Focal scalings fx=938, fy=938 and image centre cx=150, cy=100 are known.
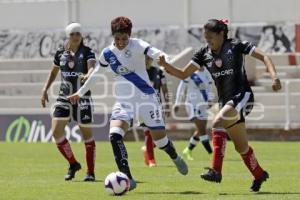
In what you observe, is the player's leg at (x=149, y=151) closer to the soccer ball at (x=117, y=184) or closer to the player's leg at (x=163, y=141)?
the player's leg at (x=163, y=141)

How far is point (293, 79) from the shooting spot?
30875mm

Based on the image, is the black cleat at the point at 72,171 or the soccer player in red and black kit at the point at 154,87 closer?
the black cleat at the point at 72,171

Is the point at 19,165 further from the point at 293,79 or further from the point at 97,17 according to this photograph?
the point at 97,17

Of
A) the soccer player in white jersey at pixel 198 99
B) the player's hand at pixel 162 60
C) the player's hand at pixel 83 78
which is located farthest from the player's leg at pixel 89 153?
the soccer player in white jersey at pixel 198 99

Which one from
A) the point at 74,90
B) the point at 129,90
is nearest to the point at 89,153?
the point at 74,90

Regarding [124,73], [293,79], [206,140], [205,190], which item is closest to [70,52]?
[124,73]

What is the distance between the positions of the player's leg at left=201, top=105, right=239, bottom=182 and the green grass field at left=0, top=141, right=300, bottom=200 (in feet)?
0.85

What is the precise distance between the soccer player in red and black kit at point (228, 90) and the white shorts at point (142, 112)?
2.55ft

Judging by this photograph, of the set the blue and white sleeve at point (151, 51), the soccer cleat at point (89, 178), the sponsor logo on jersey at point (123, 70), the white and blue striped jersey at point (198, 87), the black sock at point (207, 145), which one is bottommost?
the black sock at point (207, 145)

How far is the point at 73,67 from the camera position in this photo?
14.6 m

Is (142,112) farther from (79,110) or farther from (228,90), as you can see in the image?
(79,110)

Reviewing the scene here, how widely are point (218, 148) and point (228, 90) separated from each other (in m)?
0.76

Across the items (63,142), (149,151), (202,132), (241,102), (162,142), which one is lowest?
(202,132)

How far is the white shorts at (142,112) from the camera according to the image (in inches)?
499
